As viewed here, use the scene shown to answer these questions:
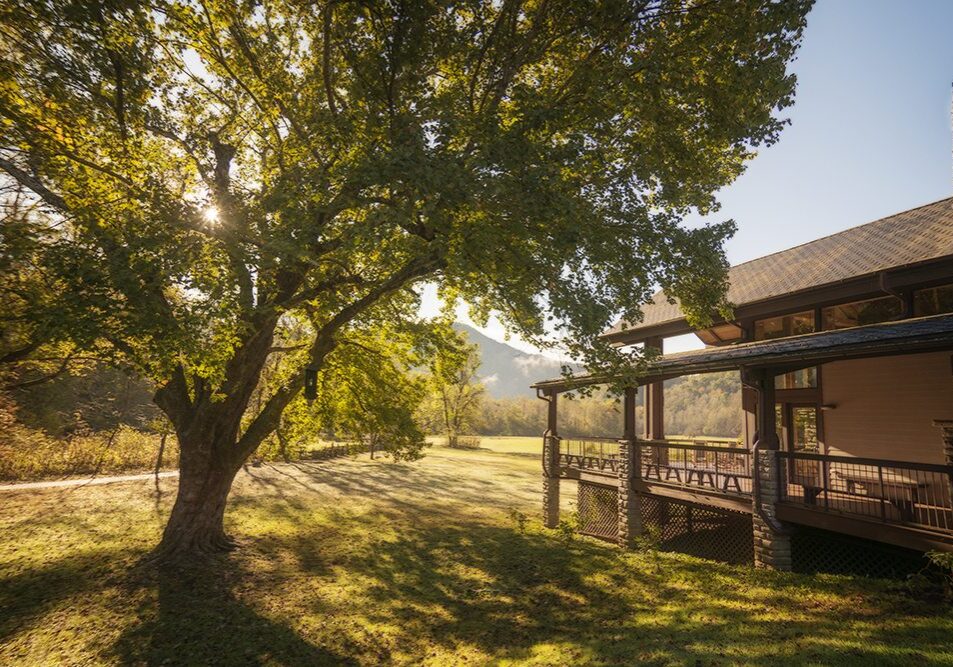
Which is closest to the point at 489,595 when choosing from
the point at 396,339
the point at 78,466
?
the point at 396,339

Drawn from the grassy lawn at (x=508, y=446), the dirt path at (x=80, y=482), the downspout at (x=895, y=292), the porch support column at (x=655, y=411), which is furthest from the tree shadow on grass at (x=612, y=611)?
the grassy lawn at (x=508, y=446)

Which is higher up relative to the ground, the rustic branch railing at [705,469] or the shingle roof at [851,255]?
the shingle roof at [851,255]

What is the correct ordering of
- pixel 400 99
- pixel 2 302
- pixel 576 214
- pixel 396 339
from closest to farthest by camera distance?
pixel 576 214 → pixel 2 302 → pixel 400 99 → pixel 396 339

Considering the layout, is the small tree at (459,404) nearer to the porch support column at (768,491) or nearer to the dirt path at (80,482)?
the dirt path at (80,482)

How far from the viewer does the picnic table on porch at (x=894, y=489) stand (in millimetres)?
9039

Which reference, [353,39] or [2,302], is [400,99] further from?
[2,302]

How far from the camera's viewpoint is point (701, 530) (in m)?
16.2

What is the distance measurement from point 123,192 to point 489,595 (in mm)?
11892

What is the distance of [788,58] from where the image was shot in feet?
31.2

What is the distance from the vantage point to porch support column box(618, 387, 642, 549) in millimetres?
15117

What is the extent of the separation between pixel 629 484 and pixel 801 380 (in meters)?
7.27

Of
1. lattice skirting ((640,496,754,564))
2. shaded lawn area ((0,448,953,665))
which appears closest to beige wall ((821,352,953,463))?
lattice skirting ((640,496,754,564))

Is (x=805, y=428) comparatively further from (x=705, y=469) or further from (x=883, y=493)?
(x=883, y=493)

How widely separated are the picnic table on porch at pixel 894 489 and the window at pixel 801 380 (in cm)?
375
